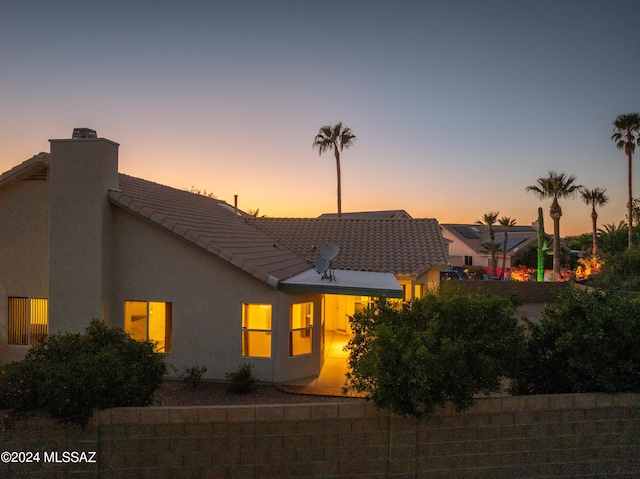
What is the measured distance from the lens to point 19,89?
19562mm

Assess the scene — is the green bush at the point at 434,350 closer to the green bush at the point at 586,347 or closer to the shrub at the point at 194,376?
the green bush at the point at 586,347

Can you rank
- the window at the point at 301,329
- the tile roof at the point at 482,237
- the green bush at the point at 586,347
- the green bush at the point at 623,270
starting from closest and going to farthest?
1. the green bush at the point at 586,347
2. the window at the point at 301,329
3. the green bush at the point at 623,270
4. the tile roof at the point at 482,237

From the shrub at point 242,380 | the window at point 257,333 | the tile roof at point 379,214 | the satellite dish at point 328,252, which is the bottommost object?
the shrub at point 242,380

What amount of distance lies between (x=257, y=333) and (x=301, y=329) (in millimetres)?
1351

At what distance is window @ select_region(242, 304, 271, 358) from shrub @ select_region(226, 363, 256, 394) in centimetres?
49

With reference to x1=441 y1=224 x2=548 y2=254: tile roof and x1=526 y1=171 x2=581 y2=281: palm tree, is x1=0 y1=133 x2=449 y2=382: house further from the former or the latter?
x1=441 y1=224 x2=548 y2=254: tile roof

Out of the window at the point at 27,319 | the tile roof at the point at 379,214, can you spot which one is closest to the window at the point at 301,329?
the window at the point at 27,319

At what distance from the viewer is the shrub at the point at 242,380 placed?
37.7 feet

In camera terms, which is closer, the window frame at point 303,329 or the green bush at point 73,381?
the green bush at point 73,381

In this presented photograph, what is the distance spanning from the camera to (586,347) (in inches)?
284

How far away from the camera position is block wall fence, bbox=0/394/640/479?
6301 mm

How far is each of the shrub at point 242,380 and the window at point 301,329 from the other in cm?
138

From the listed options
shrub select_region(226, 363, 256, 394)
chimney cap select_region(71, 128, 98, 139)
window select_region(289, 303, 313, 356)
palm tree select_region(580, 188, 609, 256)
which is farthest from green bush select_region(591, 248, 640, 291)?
chimney cap select_region(71, 128, 98, 139)

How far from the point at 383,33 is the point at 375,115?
7.66 metres
